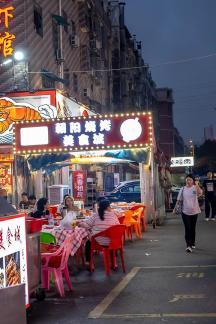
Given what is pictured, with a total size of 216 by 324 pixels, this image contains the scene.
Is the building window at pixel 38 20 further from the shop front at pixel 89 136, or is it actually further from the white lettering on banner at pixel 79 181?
the shop front at pixel 89 136

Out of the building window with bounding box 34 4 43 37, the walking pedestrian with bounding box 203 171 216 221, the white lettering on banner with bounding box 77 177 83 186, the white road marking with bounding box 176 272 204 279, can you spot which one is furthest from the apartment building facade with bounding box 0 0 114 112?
the white road marking with bounding box 176 272 204 279

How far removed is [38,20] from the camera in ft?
78.7

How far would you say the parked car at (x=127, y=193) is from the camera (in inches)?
1042

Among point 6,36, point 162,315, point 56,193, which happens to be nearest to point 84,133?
point 56,193

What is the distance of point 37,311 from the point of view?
24.6ft

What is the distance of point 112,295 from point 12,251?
2.58 m

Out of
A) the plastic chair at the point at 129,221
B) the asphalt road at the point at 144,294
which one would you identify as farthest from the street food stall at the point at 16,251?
the plastic chair at the point at 129,221

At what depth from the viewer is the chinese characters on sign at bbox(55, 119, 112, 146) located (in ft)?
55.9

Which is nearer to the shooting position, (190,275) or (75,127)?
(190,275)

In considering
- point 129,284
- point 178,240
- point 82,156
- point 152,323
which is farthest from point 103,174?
point 152,323

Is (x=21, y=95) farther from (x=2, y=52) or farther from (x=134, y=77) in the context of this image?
(x=134, y=77)

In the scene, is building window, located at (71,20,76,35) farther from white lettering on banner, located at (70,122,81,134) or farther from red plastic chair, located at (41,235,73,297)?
red plastic chair, located at (41,235,73,297)

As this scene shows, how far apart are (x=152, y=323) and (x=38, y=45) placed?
61.5 feet

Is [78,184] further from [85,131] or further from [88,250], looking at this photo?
[88,250]
